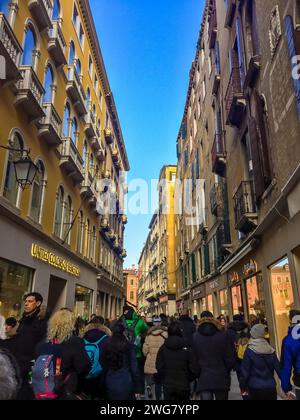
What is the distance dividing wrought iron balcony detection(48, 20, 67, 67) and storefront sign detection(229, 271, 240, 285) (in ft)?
39.2

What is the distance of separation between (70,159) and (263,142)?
891cm

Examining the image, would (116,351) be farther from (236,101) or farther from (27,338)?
(236,101)

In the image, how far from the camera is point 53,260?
44.2 feet

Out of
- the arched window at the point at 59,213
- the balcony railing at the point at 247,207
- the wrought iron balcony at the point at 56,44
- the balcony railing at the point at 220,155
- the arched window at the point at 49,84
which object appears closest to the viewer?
the balcony railing at the point at 247,207

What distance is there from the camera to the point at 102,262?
26453 mm

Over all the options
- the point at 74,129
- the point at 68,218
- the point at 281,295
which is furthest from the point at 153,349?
the point at 74,129

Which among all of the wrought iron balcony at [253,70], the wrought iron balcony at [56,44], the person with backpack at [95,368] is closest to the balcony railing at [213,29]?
the wrought iron balcony at [56,44]

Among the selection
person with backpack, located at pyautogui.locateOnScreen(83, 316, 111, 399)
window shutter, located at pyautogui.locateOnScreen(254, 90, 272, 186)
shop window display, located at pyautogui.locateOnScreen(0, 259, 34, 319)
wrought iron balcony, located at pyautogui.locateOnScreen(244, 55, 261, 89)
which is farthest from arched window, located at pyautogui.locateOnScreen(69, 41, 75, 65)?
person with backpack, located at pyautogui.locateOnScreen(83, 316, 111, 399)

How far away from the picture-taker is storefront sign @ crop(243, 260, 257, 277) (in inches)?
440

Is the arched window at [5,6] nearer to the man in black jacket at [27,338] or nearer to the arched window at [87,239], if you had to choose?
the man in black jacket at [27,338]

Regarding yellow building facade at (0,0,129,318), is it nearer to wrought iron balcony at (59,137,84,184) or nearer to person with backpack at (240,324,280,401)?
wrought iron balcony at (59,137,84,184)

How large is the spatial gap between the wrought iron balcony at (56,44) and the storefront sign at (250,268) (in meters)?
11.4

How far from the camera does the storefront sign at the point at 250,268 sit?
36.7 feet

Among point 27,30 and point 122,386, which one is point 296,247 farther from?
point 27,30
